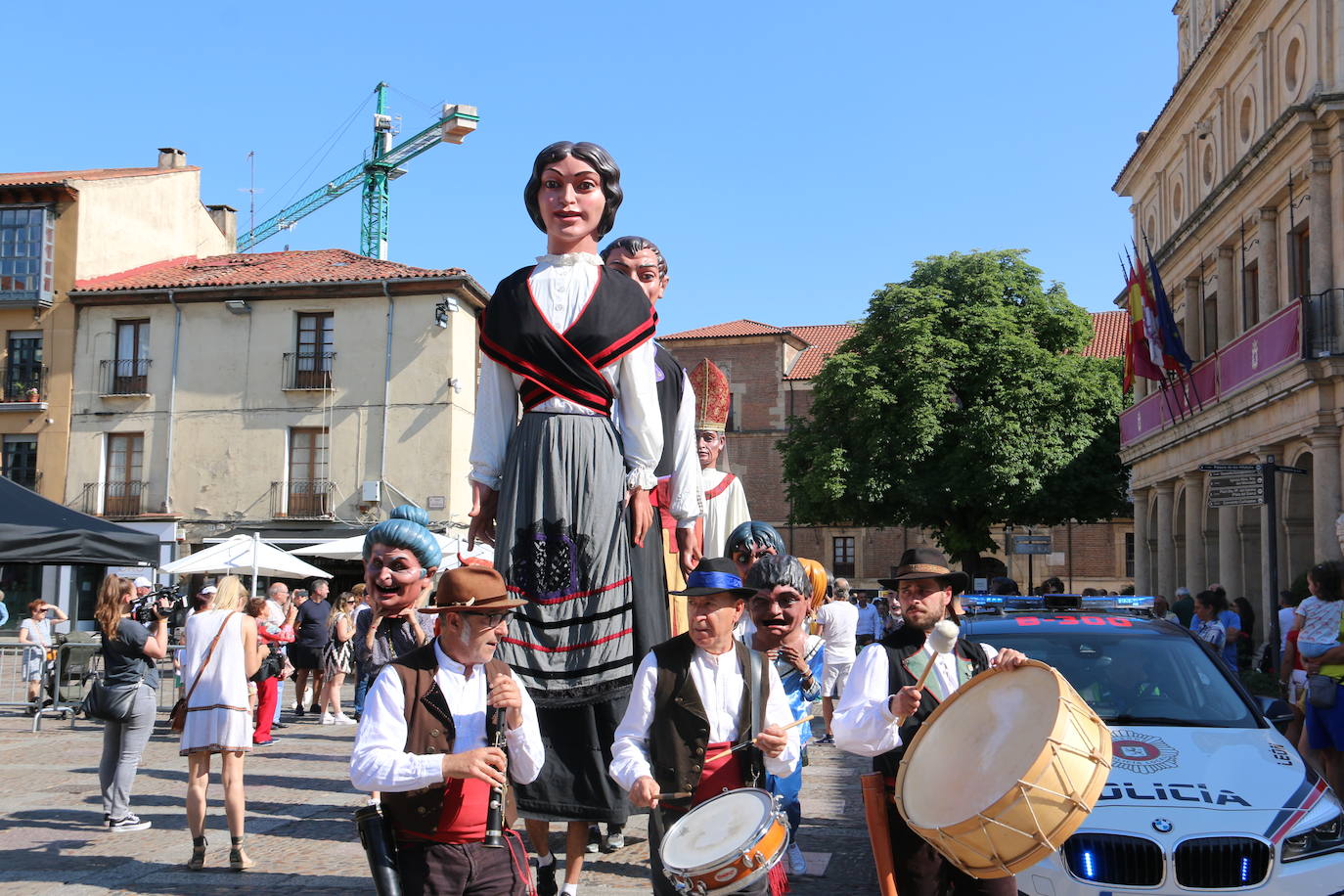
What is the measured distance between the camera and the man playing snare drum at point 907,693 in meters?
4.49

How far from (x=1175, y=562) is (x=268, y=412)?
995 inches

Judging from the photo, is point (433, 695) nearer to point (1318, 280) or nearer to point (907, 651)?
point (907, 651)

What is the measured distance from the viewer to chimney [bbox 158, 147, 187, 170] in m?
45.2

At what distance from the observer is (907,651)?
480cm

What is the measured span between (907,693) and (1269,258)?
2484cm

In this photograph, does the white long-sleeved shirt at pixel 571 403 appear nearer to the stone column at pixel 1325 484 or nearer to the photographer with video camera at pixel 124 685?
the photographer with video camera at pixel 124 685

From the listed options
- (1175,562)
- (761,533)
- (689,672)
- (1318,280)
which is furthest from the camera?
(1175,562)

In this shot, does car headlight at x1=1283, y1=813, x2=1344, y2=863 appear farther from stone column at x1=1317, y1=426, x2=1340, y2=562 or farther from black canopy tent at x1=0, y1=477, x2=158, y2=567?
stone column at x1=1317, y1=426, x2=1340, y2=562

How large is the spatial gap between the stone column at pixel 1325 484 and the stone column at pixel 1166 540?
11018mm

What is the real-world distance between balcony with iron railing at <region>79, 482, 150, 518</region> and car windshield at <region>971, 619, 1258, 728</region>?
35.5m

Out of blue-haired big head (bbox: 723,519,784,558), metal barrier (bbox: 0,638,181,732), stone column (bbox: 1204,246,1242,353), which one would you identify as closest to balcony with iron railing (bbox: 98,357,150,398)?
metal barrier (bbox: 0,638,181,732)

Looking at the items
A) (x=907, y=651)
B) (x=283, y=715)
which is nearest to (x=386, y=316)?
(x=283, y=715)

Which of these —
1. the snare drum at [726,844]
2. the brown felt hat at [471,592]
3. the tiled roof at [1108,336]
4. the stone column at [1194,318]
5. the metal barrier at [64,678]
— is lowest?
the metal barrier at [64,678]

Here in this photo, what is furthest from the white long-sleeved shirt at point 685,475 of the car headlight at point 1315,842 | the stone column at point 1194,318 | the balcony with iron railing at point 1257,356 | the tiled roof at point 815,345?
the tiled roof at point 815,345
